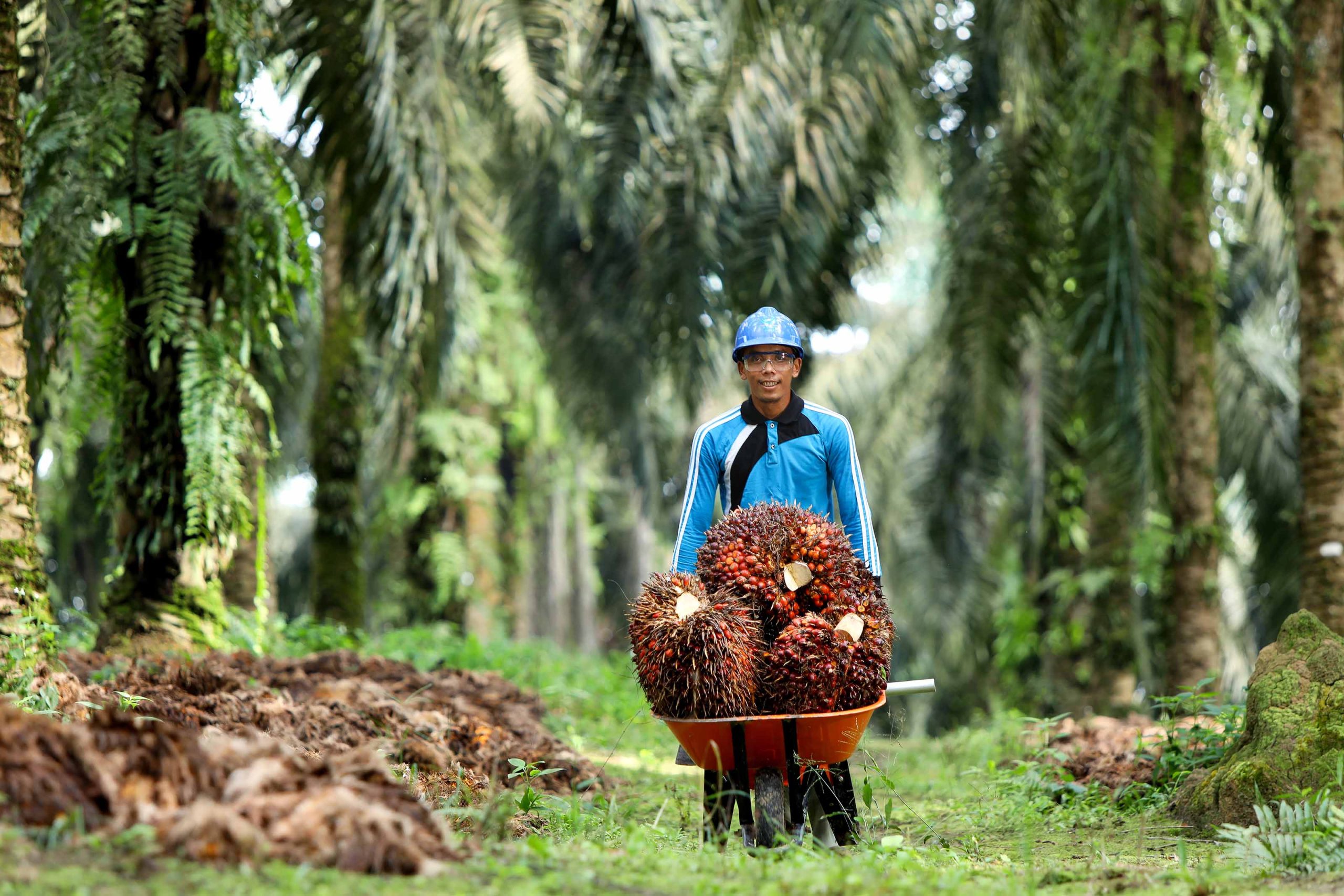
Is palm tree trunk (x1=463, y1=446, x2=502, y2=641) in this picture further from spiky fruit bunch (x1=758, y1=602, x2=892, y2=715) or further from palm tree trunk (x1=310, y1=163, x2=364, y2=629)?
spiky fruit bunch (x1=758, y1=602, x2=892, y2=715)

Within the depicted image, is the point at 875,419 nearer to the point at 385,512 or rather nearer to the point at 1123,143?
the point at 385,512

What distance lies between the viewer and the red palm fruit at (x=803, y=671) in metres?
4.54

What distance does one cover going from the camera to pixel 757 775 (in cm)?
471

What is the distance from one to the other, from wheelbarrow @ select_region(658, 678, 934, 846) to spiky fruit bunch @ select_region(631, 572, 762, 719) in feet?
0.22

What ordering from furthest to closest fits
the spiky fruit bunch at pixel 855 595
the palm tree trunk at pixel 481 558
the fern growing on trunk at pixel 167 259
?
1. the palm tree trunk at pixel 481 558
2. the fern growing on trunk at pixel 167 259
3. the spiky fruit bunch at pixel 855 595

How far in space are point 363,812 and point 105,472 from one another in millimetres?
5061

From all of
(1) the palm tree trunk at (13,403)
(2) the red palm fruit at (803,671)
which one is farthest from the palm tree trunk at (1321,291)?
(1) the palm tree trunk at (13,403)

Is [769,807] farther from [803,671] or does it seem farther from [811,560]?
[811,560]

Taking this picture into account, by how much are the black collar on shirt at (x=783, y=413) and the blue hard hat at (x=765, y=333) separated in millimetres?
202

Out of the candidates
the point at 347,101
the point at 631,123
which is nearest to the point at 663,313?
the point at 631,123

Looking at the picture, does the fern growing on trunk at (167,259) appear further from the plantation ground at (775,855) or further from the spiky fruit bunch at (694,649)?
the spiky fruit bunch at (694,649)

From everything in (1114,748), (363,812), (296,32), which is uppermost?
(296,32)

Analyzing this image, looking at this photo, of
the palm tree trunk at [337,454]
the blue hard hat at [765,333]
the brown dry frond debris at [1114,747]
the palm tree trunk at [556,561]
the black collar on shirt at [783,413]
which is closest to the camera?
the blue hard hat at [765,333]

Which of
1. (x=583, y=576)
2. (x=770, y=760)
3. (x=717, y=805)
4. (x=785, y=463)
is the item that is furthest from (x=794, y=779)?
(x=583, y=576)
